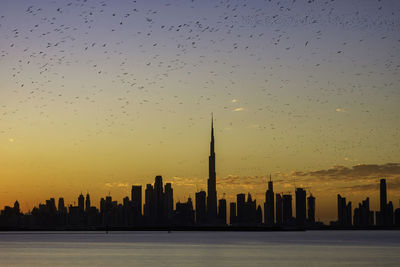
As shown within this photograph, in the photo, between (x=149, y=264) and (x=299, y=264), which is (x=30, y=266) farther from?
(x=299, y=264)

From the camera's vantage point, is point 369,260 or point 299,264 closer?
point 299,264

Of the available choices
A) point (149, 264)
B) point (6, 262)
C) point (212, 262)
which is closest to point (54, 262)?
point (6, 262)

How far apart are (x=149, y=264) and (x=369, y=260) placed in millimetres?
35296

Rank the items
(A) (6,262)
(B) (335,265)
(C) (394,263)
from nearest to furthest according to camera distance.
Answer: (B) (335,265)
(C) (394,263)
(A) (6,262)

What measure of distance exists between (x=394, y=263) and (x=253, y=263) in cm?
2102

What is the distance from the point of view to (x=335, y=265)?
101m

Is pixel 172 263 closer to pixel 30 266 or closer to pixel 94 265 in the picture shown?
pixel 94 265

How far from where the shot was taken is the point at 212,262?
356 feet

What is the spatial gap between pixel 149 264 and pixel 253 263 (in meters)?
15.2

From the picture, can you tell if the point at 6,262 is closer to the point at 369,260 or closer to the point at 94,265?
the point at 94,265

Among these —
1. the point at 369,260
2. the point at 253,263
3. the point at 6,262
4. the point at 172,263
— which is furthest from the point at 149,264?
the point at 369,260

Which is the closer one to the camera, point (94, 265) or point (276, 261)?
point (94, 265)

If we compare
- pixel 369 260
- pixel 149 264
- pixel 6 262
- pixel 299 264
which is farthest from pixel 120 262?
pixel 369 260

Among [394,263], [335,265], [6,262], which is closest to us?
[335,265]
